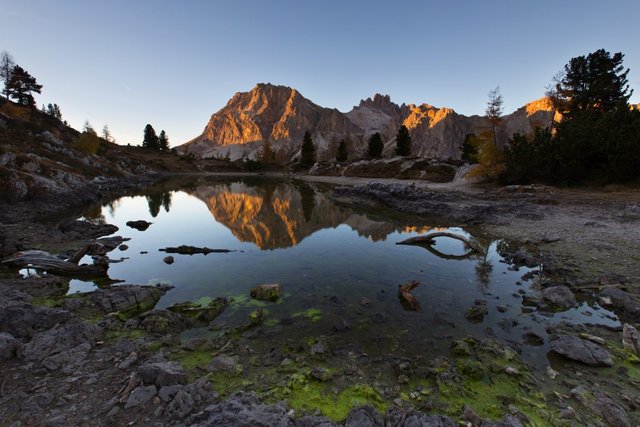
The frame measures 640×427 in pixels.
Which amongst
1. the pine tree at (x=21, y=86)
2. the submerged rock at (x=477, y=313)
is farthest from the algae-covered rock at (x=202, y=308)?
the pine tree at (x=21, y=86)

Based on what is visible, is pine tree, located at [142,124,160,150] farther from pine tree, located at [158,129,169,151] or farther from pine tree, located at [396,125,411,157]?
pine tree, located at [396,125,411,157]

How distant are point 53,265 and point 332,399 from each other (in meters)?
16.8

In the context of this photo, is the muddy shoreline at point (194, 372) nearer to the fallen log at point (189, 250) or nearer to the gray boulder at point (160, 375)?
the gray boulder at point (160, 375)

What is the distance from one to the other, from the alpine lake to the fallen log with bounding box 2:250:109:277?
0.94 meters

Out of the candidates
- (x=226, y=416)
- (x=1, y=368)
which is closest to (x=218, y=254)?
(x=1, y=368)

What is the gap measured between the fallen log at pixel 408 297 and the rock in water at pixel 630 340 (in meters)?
6.02

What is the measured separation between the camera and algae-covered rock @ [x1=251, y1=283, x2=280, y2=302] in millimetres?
12594

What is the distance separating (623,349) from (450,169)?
67.5 m

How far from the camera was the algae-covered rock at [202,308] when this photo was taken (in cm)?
1090

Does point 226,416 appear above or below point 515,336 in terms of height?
above

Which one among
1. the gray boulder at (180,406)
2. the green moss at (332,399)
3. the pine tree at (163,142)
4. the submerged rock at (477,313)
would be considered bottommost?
the submerged rock at (477,313)

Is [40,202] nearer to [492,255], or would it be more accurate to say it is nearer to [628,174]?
[492,255]

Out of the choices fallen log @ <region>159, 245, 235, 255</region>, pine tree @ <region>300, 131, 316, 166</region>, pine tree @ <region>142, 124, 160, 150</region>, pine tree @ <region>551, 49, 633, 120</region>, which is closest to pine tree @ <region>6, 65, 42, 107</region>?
pine tree @ <region>142, 124, 160, 150</region>

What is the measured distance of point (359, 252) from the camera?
2000 centimetres
